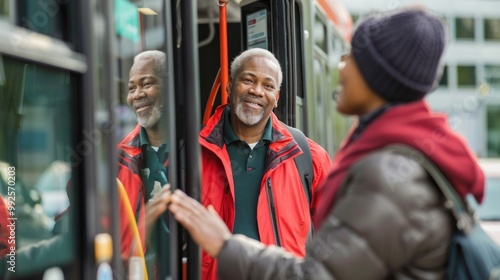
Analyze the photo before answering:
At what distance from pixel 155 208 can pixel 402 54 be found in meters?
1.24

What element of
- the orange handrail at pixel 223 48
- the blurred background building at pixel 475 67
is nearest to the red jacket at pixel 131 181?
the orange handrail at pixel 223 48

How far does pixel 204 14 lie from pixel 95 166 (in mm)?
3338

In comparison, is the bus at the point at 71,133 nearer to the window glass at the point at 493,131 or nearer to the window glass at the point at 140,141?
the window glass at the point at 140,141

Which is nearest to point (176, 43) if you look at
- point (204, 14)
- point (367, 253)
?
point (367, 253)

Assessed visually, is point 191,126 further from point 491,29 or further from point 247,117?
point 491,29


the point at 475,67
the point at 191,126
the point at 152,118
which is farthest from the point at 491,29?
the point at 152,118

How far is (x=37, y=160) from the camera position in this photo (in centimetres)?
216

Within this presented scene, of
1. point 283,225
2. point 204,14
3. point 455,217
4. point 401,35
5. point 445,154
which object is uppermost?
point 204,14

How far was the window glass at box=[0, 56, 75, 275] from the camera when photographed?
212 cm

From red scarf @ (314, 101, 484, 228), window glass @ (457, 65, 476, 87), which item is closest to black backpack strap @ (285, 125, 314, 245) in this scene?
red scarf @ (314, 101, 484, 228)

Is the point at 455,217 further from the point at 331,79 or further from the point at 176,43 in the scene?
the point at 331,79

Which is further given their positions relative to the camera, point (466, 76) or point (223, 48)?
point (466, 76)

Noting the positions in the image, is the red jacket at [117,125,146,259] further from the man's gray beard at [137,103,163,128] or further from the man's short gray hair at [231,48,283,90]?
the man's short gray hair at [231,48,283,90]

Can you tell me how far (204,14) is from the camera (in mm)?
5496
